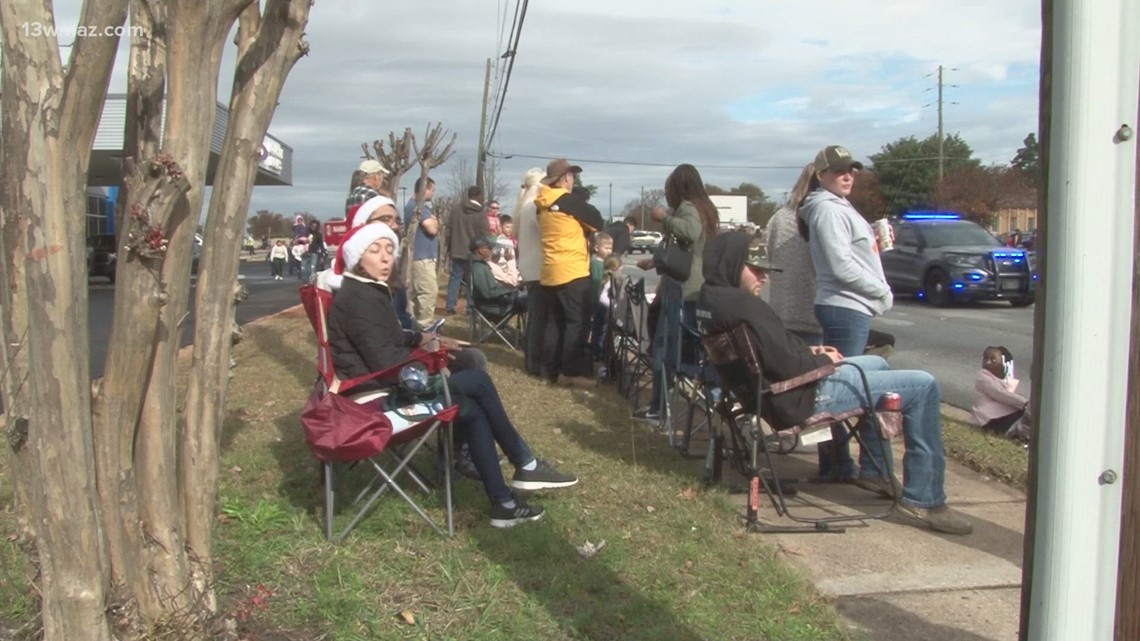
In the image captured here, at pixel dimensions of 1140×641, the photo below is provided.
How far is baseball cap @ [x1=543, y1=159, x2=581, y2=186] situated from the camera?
29.8 feet

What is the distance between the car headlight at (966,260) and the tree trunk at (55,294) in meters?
19.0

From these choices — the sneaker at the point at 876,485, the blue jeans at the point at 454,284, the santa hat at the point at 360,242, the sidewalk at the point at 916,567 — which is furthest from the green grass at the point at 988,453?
the blue jeans at the point at 454,284

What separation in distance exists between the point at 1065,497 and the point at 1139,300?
0.36m

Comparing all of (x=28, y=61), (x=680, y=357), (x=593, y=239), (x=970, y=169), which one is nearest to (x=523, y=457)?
(x=680, y=357)

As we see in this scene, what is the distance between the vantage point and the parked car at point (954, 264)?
19.8 meters

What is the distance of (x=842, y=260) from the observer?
5.75 meters

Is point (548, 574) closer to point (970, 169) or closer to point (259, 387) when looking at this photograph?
point (259, 387)

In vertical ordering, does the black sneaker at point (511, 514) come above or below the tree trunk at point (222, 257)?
below

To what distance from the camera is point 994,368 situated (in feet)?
25.7

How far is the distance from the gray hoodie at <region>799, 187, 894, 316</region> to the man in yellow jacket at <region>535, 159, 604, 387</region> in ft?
11.0

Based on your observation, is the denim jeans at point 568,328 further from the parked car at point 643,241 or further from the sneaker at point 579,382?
the parked car at point 643,241

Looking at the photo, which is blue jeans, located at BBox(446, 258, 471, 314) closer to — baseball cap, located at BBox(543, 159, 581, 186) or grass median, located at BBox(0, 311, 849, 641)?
baseball cap, located at BBox(543, 159, 581, 186)

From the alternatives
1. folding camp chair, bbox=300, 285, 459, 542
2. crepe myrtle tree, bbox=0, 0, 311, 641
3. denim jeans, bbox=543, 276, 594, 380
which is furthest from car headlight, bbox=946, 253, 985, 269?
crepe myrtle tree, bbox=0, 0, 311, 641

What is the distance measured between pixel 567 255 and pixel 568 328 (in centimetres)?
61
